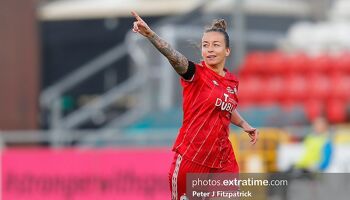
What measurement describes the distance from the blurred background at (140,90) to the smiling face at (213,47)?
6757 mm

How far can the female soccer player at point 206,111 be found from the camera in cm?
757

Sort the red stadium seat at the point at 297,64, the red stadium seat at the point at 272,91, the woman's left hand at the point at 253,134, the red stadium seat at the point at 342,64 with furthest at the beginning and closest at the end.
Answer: the red stadium seat at the point at 272,91, the red stadium seat at the point at 297,64, the red stadium seat at the point at 342,64, the woman's left hand at the point at 253,134

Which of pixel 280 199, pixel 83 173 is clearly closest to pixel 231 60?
pixel 83 173

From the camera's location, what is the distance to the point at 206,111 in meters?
7.60

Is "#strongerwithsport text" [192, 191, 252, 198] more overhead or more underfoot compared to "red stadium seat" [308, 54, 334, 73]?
more underfoot

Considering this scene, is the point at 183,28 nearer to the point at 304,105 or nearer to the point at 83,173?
the point at 304,105

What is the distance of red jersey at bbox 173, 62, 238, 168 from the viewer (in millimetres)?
7578

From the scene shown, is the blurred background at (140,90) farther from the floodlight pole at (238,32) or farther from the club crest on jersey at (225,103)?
the club crest on jersey at (225,103)

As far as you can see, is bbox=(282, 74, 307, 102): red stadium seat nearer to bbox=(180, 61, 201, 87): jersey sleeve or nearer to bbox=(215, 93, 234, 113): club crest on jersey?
bbox=(215, 93, 234, 113): club crest on jersey

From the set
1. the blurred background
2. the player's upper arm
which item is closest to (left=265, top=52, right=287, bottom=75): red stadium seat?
the blurred background

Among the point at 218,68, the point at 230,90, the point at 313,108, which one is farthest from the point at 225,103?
the point at 313,108

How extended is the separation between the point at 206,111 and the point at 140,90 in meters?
17.6

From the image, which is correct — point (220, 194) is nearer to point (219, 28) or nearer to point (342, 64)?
point (219, 28)

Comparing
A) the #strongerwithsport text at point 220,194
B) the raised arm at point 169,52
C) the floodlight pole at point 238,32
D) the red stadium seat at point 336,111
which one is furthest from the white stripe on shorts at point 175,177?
the floodlight pole at point 238,32
